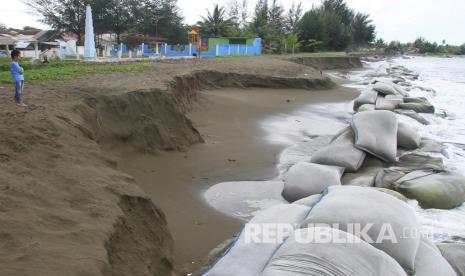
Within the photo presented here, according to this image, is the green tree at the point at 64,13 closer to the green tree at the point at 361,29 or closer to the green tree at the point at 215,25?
the green tree at the point at 215,25

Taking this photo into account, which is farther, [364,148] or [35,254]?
[364,148]

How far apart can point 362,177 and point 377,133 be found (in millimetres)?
1101

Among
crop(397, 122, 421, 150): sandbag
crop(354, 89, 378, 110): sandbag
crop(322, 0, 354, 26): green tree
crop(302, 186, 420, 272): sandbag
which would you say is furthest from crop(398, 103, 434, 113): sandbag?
crop(322, 0, 354, 26): green tree

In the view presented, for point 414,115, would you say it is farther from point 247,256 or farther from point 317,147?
point 247,256

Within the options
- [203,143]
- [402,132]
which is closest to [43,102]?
[203,143]

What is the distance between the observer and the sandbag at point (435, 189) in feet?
17.3

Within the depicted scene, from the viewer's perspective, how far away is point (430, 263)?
316 centimetres

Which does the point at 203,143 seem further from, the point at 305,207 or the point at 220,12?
the point at 220,12

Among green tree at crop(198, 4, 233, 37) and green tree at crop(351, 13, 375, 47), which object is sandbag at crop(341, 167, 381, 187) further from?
green tree at crop(351, 13, 375, 47)

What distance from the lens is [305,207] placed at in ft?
11.9

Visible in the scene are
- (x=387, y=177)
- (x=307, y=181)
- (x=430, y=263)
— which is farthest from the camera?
(x=387, y=177)

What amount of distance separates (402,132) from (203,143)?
3.64 meters

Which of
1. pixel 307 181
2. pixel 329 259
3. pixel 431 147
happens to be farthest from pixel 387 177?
pixel 329 259

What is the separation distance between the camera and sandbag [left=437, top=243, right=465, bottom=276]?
3412 millimetres
